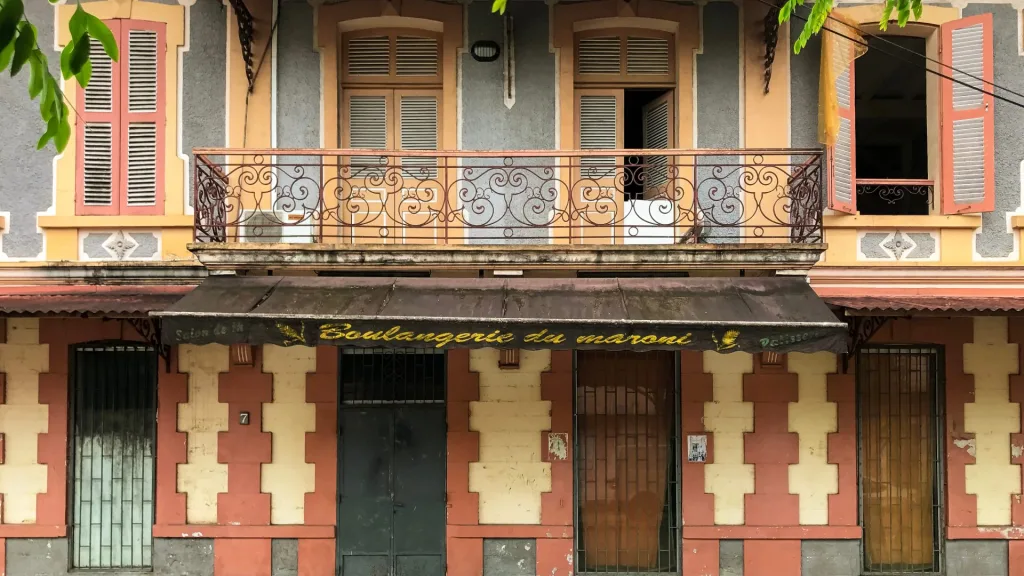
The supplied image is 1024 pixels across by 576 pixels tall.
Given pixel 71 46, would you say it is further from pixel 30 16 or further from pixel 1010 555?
pixel 1010 555

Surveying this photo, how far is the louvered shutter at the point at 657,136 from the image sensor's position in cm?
812

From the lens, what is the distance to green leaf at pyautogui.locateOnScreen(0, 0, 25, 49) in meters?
2.75

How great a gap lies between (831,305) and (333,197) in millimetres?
5288

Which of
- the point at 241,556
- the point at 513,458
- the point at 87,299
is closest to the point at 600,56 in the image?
the point at 513,458

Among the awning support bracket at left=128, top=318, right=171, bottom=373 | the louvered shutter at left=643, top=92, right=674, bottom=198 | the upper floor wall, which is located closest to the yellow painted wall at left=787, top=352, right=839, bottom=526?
the upper floor wall

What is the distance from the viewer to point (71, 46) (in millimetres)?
2975

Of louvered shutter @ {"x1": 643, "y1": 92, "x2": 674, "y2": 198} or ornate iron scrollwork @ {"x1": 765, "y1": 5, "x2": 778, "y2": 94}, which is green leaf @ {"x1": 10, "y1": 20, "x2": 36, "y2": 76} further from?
ornate iron scrollwork @ {"x1": 765, "y1": 5, "x2": 778, "y2": 94}

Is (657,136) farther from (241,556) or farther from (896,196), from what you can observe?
(241,556)

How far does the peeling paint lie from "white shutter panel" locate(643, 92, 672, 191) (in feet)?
13.7

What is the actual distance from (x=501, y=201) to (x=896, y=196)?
6.53 meters

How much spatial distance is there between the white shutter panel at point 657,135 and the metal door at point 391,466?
10.4 feet

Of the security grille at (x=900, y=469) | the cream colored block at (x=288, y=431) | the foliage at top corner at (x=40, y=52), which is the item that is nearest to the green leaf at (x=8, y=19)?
the foliage at top corner at (x=40, y=52)

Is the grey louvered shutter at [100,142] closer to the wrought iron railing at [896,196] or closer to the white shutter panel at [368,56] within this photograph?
the white shutter panel at [368,56]

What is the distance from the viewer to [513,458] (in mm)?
7652
